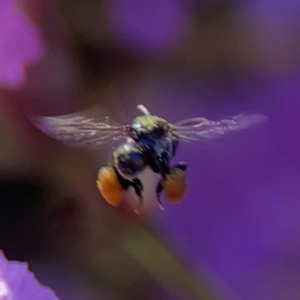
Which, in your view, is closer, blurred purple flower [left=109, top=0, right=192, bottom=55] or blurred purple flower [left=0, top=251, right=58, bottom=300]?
blurred purple flower [left=0, top=251, right=58, bottom=300]

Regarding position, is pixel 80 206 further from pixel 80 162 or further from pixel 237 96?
pixel 237 96

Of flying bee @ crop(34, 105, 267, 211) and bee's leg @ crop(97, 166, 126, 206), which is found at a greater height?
flying bee @ crop(34, 105, 267, 211)

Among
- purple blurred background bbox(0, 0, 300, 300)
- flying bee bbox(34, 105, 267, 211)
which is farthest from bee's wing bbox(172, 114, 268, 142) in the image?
purple blurred background bbox(0, 0, 300, 300)

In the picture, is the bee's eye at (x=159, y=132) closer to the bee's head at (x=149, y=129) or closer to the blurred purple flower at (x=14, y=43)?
the bee's head at (x=149, y=129)

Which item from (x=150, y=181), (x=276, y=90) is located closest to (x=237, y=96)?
(x=276, y=90)

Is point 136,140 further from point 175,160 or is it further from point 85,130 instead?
point 175,160

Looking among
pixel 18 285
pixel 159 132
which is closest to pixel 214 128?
pixel 159 132

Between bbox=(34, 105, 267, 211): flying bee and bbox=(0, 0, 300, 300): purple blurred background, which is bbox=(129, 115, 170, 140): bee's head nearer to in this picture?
bbox=(34, 105, 267, 211): flying bee
